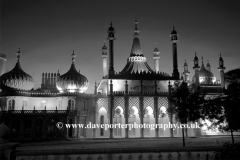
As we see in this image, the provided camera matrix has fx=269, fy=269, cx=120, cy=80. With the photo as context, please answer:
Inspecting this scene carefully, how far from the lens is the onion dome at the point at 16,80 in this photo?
3834cm

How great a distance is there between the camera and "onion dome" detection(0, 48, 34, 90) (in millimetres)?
38344

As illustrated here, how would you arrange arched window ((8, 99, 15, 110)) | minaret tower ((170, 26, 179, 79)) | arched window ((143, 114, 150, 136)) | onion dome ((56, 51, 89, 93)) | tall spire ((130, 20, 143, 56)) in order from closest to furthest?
arched window ((8, 99, 15, 110)) → arched window ((143, 114, 150, 136)) → onion dome ((56, 51, 89, 93)) → minaret tower ((170, 26, 179, 79)) → tall spire ((130, 20, 143, 56))

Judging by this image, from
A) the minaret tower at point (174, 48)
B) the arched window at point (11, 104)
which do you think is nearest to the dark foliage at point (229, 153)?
the minaret tower at point (174, 48)

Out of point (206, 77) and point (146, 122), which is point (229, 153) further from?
point (206, 77)

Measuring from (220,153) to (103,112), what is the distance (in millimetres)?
27409

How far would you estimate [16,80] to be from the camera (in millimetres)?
38625

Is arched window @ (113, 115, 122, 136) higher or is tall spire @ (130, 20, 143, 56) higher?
tall spire @ (130, 20, 143, 56)

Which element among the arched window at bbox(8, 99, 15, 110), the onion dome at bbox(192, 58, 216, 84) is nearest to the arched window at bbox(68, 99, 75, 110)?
the arched window at bbox(8, 99, 15, 110)

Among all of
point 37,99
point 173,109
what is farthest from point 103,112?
point 173,109

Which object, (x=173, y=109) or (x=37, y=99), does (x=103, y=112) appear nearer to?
(x=37, y=99)

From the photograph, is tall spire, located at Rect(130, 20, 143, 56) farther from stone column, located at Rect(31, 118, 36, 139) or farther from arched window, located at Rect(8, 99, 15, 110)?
arched window, located at Rect(8, 99, 15, 110)

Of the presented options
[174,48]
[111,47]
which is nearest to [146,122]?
[111,47]

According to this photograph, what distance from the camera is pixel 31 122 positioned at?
34.4 metres

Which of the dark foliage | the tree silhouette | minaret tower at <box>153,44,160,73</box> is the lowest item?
the dark foliage
